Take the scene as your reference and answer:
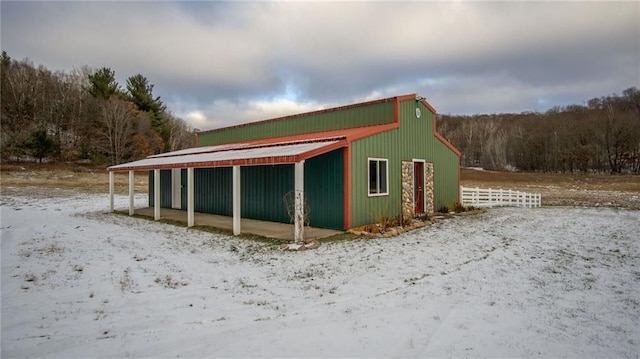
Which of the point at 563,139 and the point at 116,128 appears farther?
the point at 563,139

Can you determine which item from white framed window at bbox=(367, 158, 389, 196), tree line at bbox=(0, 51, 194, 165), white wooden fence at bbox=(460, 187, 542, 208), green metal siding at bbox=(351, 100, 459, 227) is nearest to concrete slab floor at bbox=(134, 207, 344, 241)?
green metal siding at bbox=(351, 100, 459, 227)

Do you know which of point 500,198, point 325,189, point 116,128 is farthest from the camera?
point 116,128

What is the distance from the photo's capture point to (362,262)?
20.2ft

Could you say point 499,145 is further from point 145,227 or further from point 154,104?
point 145,227

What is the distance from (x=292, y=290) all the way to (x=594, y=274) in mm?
4752

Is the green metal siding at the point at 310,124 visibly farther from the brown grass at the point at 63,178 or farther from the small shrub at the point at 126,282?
the brown grass at the point at 63,178

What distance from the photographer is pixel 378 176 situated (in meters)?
10.2

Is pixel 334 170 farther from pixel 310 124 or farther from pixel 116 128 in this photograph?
pixel 116 128

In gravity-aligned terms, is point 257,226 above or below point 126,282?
above

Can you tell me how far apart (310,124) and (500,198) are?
32.9ft

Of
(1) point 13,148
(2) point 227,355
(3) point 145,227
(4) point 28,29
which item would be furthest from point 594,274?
(1) point 13,148

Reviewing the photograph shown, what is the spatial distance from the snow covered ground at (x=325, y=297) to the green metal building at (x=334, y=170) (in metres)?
1.83

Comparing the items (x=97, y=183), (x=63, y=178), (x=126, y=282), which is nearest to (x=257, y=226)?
(x=126, y=282)

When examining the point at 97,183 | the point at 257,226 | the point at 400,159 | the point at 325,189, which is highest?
the point at 400,159
